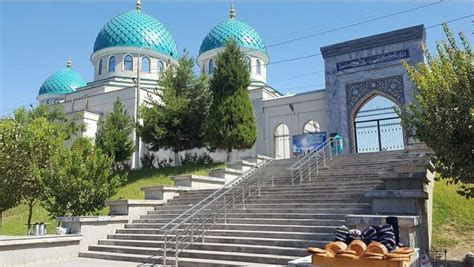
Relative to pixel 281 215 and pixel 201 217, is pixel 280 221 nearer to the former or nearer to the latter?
pixel 281 215

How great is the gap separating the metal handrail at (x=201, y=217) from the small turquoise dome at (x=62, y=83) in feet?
96.0

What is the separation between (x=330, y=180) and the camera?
472 inches

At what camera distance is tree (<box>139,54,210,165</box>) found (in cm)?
1934

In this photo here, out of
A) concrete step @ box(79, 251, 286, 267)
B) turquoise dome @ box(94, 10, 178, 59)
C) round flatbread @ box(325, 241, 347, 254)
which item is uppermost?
turquoise dome @ box(94, 10, 178, 59)

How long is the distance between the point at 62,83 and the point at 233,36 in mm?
17211

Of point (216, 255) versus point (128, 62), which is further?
point (128, 62)

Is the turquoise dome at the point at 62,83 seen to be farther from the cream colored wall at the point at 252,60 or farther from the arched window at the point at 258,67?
the arched window at the point at 258,67

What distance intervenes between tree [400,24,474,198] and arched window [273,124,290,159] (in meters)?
16.2

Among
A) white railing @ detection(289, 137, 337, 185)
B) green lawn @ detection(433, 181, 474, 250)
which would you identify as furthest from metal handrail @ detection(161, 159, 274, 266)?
green lawn @ detection(433, 181, 474, 250)

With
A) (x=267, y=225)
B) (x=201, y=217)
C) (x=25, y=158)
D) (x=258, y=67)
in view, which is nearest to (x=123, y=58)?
(x=258, y=67)

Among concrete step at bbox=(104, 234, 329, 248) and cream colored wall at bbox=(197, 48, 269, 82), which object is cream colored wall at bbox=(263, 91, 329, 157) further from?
concrete step at bbox=(104, 234, 329, 248)

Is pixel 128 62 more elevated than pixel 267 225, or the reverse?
pixel 128 62

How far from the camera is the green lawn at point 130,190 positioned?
49.2 feet

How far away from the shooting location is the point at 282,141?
1010 inches
